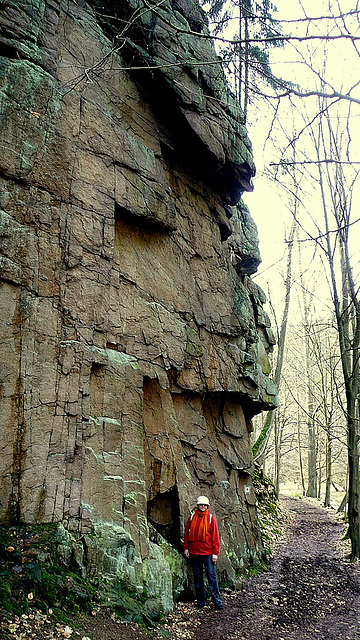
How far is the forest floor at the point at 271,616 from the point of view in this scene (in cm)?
512

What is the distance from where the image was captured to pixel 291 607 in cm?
792

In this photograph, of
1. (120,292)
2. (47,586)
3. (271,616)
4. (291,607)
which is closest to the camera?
(47,586)

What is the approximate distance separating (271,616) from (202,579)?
4.15 feet

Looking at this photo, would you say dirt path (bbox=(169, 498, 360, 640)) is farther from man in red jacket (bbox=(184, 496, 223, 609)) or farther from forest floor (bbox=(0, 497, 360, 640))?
man in red jacket (bbox=(184, 496, 223, 609))

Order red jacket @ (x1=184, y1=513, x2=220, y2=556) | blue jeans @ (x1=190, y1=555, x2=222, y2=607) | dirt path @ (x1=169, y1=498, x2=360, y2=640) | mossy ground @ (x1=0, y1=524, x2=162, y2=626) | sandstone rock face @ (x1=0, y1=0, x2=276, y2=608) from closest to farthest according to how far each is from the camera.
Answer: mossy ground @ (x1=0, y1=524, x2=162, y2=626)
sandstone rock face @ (x1=0, y1=0, x2=276, y2=608)
dirt path @ (x1=169, y1=498, x2=360, y2=640)
blue jeans @ (x1=190, y1=555, x2=222, y2=607)
red jacket @ (x1=184, y1=513, x2=220, y2=556)

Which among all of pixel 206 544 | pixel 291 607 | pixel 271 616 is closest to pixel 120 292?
pixel 206 544

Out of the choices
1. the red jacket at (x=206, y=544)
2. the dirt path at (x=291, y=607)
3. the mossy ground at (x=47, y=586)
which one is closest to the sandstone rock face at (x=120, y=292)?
the mossy ground at (x=47, y=586)

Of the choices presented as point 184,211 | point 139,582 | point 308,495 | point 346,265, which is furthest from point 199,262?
point 308,495

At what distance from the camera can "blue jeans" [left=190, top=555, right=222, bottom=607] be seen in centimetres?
786

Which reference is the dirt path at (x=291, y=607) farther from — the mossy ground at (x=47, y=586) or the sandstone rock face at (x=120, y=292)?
the mossy ground at (x=47, y=586)

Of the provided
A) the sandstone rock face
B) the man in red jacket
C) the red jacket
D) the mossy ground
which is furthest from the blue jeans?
the mossy ground

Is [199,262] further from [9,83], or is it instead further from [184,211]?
[9,83]

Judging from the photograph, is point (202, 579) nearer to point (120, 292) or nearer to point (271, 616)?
point (271, 616)

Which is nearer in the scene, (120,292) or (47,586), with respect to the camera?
(47,586)
